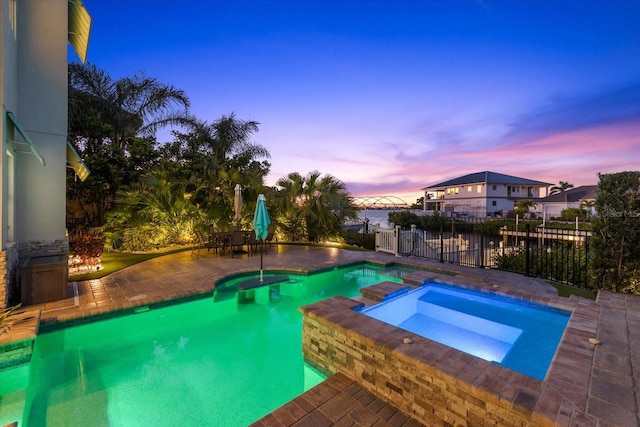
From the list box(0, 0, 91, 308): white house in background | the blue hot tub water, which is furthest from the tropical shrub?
box(0, 0, 91, 308): white house in background

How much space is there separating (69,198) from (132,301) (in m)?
8.71

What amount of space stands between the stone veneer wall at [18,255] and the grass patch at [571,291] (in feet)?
35.2

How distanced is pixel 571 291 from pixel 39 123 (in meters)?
12.5

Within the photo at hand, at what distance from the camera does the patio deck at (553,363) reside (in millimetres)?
2256

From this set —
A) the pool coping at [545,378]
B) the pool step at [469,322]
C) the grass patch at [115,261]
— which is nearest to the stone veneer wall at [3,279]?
the grass patch at [115,261]

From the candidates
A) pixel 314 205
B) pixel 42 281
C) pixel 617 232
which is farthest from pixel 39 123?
pixel 617 232

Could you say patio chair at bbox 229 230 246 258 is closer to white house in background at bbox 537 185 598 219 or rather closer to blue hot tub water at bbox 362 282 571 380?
blue hot tub water at bbox 362 282 571 380

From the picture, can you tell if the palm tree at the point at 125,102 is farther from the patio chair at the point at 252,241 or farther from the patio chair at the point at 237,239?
the patio chair at the point at 252,241

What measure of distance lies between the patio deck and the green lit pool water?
1.89 ft

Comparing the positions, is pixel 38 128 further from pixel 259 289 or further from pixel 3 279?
pixel 259 289

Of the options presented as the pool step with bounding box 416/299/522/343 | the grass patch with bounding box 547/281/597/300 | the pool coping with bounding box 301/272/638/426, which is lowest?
the pool step with bounding box 416/299/522/343

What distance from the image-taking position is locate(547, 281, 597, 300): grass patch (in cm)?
586

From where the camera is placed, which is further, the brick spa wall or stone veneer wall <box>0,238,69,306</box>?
stone veneer wall <box>0,238,69,306</box>

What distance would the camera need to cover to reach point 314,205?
13289mm
